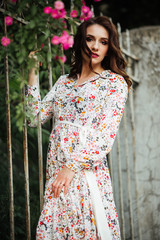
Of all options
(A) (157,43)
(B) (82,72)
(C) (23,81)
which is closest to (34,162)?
(B) (82,72)

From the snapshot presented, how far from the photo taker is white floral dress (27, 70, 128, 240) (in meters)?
1.75

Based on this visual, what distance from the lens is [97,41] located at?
1953 mm

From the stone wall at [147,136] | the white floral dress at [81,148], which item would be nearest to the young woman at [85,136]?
the white floral dress at [81,148]

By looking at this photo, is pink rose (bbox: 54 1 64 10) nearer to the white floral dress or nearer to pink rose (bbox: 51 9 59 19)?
pink rose (bbox: 51 9 59 19)

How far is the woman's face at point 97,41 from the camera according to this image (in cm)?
195

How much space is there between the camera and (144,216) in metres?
3.30

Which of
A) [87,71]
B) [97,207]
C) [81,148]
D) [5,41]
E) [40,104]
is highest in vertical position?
[5,41]

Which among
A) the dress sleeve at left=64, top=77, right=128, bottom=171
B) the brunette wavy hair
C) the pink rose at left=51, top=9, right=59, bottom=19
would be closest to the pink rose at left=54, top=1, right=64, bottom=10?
the pink rose at left=51, top=9, right=59, bottom=19

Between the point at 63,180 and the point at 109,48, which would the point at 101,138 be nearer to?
the point at 63,180

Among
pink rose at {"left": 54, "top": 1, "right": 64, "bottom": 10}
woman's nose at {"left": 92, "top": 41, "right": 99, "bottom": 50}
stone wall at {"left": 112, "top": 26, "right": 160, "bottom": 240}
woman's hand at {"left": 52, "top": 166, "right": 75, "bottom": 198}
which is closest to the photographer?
pink rose at {"left": 54, "top": 1, "right": 64, "bottom": 10}

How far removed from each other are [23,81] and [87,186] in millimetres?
707

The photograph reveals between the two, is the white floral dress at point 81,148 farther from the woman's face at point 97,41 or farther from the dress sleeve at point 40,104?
the woman's face at point 97,41

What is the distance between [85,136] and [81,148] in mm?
78

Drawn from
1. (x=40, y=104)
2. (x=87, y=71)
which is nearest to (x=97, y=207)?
(x=40, y=104)
